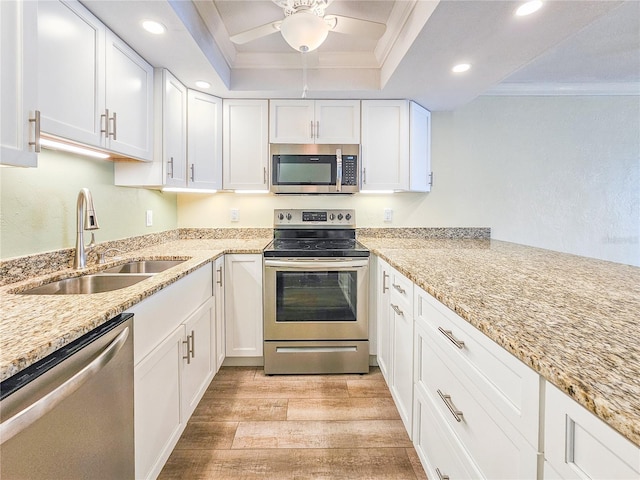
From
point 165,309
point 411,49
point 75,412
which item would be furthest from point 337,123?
point 75,412

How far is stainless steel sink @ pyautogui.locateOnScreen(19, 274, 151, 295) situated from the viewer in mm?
1423

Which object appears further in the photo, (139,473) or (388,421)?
(388,421)

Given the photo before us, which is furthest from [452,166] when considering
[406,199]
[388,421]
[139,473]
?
[139,473]

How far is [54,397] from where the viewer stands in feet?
→ 2.40

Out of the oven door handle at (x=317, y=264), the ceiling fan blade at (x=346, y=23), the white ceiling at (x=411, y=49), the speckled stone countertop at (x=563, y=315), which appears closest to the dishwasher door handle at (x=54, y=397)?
the speckled stone countertop at (x=563, y=315)

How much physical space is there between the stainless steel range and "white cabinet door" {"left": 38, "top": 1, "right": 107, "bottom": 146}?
1265mm

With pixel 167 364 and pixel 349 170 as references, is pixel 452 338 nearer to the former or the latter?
pixel 167 364

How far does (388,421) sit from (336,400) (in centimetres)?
35

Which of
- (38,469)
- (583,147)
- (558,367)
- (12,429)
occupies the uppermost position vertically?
(583,147)

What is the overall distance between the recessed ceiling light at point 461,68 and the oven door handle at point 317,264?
4.53 ft

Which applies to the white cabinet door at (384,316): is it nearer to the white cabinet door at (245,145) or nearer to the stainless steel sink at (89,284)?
the white cabinet door at (245,145)

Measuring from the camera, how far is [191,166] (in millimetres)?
2459

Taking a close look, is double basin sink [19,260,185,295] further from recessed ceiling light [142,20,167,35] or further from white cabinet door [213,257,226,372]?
recessed ceiling light [142,20,167,35]

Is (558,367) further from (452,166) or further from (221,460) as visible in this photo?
(452,166)
